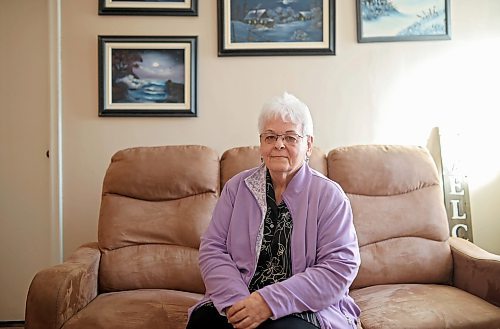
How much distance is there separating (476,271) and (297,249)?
2.89 feet

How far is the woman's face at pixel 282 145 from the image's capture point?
187cm

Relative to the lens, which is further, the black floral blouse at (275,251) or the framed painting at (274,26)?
the framed painting at (274,26)

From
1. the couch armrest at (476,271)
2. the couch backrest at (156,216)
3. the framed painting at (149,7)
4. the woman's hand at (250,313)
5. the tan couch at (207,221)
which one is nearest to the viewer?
the woman's hand at (250,313)

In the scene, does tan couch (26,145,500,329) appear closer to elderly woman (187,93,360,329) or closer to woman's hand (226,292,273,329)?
elderly woman (187,93,360,329)

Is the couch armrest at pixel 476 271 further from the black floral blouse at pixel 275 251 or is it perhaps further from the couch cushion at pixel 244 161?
the black floral blouse at pixel 275 251

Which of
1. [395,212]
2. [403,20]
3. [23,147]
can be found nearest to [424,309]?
[395,212]

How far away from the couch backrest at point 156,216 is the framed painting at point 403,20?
1136 millimetres

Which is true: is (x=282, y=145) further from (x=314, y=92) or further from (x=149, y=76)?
(x=149, y=76)

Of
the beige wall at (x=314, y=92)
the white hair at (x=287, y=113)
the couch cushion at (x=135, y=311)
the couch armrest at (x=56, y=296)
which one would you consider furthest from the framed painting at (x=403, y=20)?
the couch armrest at (x=56, y=296)

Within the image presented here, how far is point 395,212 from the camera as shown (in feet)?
7.84

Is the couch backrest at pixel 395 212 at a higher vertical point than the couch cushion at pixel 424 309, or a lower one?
higher

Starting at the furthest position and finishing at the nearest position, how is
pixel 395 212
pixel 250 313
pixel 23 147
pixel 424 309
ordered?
pixel 23 147 → pixel 395 212 → pixel 424 309 → pixel 250 313

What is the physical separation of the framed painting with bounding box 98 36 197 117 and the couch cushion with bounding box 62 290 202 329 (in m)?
1.02

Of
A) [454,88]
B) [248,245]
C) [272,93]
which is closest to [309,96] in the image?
[272,93]
